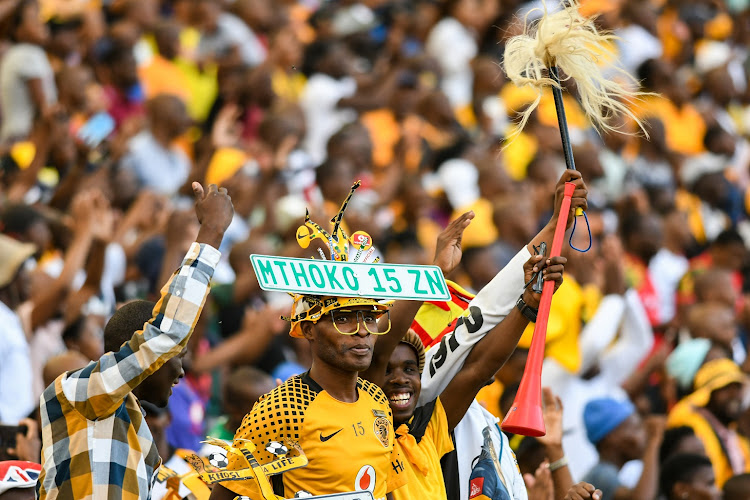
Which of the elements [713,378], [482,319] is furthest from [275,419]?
[713,378]

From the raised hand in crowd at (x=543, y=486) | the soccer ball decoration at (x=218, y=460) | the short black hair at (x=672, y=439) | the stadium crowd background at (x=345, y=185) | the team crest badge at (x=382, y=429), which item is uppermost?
the stadium crowd background at (x=345, y=185)

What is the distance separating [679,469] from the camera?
22.6 ft

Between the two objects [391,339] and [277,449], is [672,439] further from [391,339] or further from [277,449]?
[277,449]

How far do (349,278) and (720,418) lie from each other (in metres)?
4.31

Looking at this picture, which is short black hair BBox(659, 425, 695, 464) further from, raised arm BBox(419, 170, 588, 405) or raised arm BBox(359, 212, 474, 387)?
raised arm BBox(359, 212, 474, 387)

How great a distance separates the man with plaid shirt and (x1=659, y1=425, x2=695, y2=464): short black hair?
4160 mm

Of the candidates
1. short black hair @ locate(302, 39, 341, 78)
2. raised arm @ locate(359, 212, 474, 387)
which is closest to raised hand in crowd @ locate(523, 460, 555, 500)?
raised arm @ locate(359, 212, 474, 387)

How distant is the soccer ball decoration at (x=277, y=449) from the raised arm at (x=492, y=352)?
925mm

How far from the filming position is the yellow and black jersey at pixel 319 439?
4035 millimetres

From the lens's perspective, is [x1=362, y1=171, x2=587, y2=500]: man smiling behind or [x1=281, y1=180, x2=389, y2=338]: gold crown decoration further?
[x1=362, y1=171, x2=587, y2=500]: man smiling behind

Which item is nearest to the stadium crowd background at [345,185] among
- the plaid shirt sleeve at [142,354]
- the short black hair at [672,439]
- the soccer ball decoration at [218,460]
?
the short black hair at [672,439]

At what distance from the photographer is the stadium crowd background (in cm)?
700

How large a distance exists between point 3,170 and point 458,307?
431 centimetres

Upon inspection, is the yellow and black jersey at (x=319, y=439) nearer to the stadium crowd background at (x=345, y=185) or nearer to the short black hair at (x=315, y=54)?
the stadium crowd background at (x=345, y=185)
